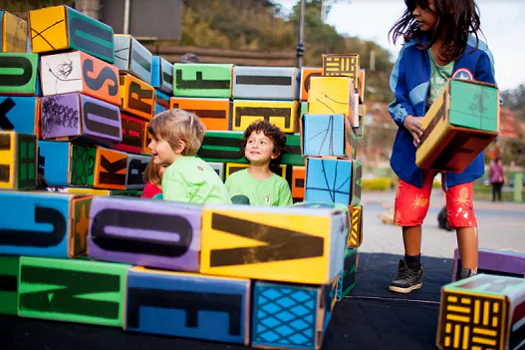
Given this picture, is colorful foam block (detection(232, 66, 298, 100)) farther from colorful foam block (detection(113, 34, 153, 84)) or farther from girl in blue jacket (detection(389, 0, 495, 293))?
girl in blue jacket (detection(389, 0, 495, 293))

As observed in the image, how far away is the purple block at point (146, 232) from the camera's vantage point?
5.16 feet

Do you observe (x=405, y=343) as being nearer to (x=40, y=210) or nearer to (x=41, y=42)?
(x=40, y=210)

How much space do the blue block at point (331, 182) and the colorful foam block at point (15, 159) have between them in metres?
1.30

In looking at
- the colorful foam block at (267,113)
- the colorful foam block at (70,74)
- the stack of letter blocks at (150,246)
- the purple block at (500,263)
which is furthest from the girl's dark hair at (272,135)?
the purple block at (500,263)

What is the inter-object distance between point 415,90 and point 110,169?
1796 mm

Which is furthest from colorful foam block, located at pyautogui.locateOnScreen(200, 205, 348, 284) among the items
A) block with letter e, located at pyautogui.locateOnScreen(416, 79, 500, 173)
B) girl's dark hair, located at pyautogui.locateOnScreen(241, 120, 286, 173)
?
girl's dark hair, located at pyautogui.locateOnScreen(241, 120, 286, 173)

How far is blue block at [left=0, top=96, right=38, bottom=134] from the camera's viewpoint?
234 centimetres

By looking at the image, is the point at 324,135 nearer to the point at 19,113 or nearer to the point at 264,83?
the point at 264,83

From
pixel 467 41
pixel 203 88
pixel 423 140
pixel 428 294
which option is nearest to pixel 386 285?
pixel 428 294

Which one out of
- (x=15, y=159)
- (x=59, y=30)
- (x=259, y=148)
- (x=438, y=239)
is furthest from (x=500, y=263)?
(x=438, y=239)

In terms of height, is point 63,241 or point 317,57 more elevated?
point 317,57

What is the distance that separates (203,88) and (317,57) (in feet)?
41.8

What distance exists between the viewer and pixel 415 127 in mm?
2227

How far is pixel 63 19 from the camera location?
7.45 feet
